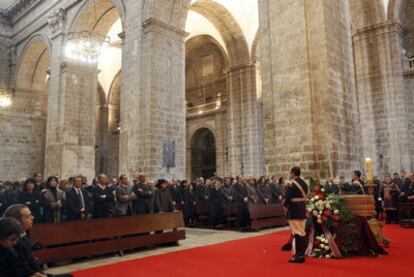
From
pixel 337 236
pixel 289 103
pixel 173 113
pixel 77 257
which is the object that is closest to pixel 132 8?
pixel 173 113

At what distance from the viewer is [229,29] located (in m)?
19.8

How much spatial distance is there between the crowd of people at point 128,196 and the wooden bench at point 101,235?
2.48ft

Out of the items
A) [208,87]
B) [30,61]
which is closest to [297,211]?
[208,87]

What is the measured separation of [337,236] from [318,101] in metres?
3.71

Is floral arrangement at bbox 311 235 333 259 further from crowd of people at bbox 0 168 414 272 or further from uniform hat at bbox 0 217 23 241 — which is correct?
uniform hat at bbox 0 217 23 241

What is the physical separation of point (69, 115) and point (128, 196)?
409 inches

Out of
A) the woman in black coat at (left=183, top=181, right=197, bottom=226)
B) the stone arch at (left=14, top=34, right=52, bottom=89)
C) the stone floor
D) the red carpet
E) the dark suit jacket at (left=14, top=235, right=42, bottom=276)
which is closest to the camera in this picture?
the dark suit jacket at (left=14, top=235, right=42, bottom=276)

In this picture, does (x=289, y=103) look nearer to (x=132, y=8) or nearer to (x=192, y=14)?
(x=132, y=8)

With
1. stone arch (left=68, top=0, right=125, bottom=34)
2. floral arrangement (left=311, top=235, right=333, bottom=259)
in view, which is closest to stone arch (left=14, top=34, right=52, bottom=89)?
stone arch (left=68, top=0, right=125, bottom=34)

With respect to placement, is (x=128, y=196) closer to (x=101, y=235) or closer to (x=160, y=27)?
(x=101, y=235)

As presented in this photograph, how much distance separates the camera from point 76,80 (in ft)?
56.1

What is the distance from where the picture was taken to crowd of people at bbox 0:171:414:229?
7.46 metres

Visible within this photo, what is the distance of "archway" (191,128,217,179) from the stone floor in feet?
40.2

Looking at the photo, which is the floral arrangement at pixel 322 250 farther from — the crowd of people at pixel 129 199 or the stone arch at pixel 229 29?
the stone arch at pixel 229 29
